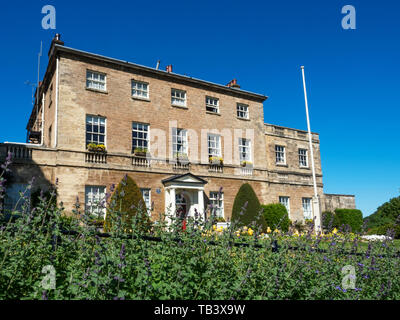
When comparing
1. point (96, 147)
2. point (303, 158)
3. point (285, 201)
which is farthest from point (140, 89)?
point (303, 158)

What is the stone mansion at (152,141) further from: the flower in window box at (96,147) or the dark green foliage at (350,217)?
the dark green foliage at (350,217)

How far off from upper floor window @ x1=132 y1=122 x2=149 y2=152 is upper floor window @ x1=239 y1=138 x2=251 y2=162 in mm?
7507

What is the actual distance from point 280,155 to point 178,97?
10012 mm

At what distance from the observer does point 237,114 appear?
2602cm

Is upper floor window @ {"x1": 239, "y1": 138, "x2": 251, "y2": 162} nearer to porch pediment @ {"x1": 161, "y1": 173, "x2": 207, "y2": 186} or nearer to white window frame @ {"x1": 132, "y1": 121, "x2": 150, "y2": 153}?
porch pediment @ {"x1": 161, "y1": 173, "x2": 207, "y2": 186}

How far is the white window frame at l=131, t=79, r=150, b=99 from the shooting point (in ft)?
70.1

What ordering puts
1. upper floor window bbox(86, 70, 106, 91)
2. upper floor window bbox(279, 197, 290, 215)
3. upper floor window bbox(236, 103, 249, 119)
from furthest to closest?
upper floor window bbox(279, 197, 290, 215), upper floor window bbox(236, 103, 249, 119), upper floor window bbox(86, 70, 106, 91)

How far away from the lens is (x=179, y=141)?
22.4m

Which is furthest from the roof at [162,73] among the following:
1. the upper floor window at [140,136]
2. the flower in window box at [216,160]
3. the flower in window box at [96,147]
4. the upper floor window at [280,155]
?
the flower in window box at [216,160]

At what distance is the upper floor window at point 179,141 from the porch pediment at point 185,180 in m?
1.90

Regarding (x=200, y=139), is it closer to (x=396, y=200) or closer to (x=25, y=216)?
(x=25, y=216)

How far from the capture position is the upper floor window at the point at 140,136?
68.0 feet

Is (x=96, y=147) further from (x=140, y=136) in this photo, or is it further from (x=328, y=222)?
(x=328, y=222)

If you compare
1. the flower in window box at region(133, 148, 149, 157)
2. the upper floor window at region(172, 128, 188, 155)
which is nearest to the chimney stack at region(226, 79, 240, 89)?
the upper floor window at region(172, 128, 188, 155)
